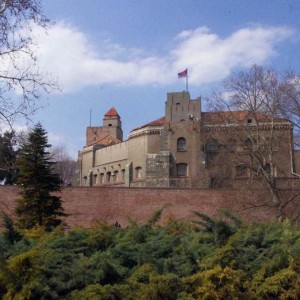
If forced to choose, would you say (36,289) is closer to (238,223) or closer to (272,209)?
(238,223)

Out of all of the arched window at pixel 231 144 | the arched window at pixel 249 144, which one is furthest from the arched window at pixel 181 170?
the arched window at pixel 231 144

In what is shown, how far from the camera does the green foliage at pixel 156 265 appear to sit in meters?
5.96

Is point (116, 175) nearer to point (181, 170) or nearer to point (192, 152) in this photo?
point (181, 170)

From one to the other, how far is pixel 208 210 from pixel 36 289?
68.6ft

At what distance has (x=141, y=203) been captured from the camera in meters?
26.0

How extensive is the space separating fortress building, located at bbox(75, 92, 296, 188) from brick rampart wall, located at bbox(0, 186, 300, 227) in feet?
A: 6.98

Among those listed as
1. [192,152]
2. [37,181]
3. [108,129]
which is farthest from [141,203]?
[108,129]

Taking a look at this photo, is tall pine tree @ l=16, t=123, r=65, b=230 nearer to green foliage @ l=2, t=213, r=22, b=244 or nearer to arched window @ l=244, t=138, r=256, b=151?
green foliage @ l=2, t=213, r=22, b=244

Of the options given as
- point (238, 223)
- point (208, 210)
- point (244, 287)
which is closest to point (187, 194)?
point (208, 210)

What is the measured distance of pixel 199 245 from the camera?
23.1 feet

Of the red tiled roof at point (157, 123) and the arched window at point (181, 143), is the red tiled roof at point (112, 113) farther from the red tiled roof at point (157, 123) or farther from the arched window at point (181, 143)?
the arched window at point (181, 143)

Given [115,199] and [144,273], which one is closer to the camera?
[144,273]

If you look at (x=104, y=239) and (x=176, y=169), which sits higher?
(x=176, y=169)

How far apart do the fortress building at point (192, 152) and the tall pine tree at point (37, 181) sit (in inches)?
479
